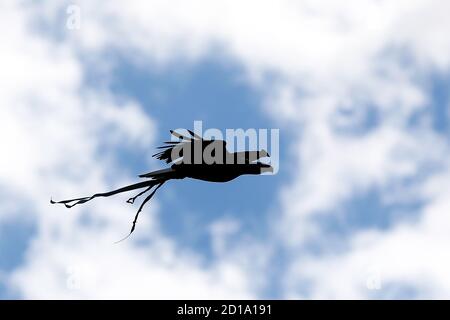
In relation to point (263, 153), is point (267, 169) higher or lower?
lower

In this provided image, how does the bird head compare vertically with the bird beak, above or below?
above

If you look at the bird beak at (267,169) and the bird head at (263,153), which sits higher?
the bird head at (263,153)
